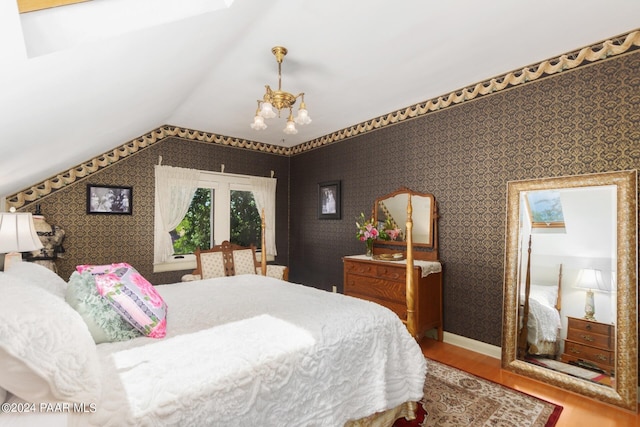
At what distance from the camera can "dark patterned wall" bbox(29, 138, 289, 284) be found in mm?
3697

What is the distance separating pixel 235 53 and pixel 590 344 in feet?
Answer: 11.7

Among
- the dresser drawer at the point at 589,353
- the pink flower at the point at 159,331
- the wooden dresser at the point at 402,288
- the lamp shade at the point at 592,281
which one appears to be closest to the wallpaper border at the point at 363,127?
the lamp shade at the point at 592,281

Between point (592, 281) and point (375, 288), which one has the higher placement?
point (592, 281)

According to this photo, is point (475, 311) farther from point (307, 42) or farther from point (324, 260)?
point (307, 42)

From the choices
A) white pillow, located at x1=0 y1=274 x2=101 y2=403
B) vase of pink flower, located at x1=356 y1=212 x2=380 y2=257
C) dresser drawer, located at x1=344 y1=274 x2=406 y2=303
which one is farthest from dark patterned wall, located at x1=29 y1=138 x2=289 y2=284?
white pillow, located at x1=0 y1=274 x2=101 y2=403

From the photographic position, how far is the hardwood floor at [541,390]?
211 cm

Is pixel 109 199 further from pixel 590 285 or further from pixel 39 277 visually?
pixel 590 285

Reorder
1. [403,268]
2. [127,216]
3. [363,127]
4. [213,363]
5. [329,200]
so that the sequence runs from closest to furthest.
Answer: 1. [213,363]
2. [403,268]
3. [127,216]
4. [363,127]
5. [329,200]

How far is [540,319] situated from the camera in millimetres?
2691

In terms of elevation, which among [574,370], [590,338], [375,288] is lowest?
[574,370]

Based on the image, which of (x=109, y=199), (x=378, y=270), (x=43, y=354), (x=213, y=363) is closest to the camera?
(x=43, y=354)

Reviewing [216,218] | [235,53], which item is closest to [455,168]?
[235,53]

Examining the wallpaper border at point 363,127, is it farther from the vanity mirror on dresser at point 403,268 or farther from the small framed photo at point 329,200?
the vanity mirror on dresser at point 403,268

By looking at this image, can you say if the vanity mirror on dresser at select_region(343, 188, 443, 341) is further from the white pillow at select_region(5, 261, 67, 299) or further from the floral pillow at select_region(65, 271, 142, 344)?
the white pillow at select_region(5, 261, 67, 299)
